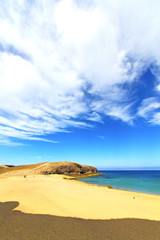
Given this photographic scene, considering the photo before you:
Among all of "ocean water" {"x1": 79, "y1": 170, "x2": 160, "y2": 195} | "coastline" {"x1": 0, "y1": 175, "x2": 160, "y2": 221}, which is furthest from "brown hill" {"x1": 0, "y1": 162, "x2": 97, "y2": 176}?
"coastline" {"x1": 0, "y1": 175, "x2": 160, "y2": 221}

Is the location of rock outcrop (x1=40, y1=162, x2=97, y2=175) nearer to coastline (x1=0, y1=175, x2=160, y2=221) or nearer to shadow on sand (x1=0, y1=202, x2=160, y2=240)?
coastline (x1=0, y1=175, x2=160, y2=221)

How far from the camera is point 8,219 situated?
24.2 ft

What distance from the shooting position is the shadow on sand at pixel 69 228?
19.6 feet

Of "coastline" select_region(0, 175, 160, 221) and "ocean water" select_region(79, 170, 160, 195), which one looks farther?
"ocean water" select_region(79, 170, 160, 195)

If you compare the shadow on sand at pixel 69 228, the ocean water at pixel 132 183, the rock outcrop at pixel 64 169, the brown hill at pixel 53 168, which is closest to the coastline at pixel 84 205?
the shadow on sand at pixel 69 228

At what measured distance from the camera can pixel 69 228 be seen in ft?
22.3

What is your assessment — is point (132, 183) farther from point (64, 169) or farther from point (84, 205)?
point (64, 169)

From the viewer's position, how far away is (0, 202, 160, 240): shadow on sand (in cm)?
599

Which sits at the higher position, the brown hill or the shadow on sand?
the brown hill

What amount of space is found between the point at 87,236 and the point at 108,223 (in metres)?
2.34

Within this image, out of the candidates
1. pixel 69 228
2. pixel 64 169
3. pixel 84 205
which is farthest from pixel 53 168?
pixel 69 228

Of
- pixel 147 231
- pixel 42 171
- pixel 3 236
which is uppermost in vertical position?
pixel 42 171

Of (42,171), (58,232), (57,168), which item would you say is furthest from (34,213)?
(57,168)

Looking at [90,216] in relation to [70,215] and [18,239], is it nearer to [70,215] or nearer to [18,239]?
[70,215]
